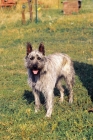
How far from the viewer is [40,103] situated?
8688 mm

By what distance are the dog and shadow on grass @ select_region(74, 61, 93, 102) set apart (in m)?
1.19

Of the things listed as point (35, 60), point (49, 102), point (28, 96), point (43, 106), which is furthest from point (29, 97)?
point (35, 60)

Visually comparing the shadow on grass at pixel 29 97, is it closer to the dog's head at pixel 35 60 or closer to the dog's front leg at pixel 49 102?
the dog's front leg at pixel 49 102

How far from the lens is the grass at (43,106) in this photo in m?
6.80

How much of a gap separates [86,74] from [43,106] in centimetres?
366

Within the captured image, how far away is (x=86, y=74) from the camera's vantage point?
11766 millimetres

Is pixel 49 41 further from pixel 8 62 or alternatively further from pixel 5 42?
pixel 8 62

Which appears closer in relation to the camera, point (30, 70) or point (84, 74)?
point (30, 70)

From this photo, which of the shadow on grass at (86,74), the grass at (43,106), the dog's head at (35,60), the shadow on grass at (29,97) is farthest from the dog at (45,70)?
the shadow on grass at (86,74)

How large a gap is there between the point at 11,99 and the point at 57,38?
1129 cm

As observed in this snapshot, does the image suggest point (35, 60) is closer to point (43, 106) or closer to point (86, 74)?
point (43, 106)

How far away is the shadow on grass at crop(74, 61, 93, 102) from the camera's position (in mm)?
10138

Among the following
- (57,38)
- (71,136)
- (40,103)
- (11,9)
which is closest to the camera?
(71,136)

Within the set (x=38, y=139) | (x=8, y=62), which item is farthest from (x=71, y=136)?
(x=8, y=62)
